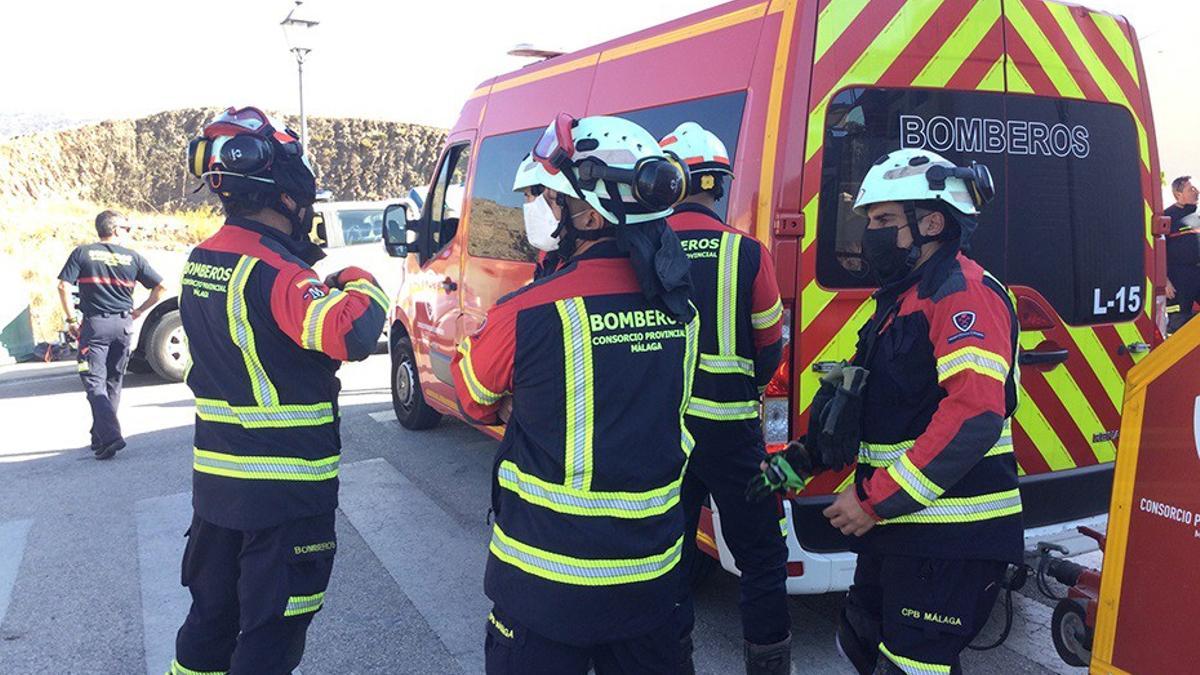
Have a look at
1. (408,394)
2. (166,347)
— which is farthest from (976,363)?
(166,347)

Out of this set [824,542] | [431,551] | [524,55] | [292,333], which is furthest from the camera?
[524,55]

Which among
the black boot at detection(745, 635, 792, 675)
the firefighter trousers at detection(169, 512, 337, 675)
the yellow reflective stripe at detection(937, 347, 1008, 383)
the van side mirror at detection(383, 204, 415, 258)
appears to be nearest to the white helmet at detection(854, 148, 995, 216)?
the yellow reflective stripe at detection(937, 347, 1008, 383)

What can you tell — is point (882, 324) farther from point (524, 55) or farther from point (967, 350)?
point (524, 55)

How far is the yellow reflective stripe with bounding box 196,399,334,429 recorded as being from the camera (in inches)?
98.1

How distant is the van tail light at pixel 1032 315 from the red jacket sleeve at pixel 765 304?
1089 mm

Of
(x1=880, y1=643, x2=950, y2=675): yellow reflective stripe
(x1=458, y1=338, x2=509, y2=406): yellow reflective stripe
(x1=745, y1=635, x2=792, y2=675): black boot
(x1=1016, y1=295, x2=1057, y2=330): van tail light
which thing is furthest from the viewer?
(x1=1016, y1=295, x2=1057, y2=330): van tail light

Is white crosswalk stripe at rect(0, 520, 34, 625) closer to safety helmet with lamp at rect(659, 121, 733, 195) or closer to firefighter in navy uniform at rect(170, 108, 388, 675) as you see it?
firefighter in navy uniform at rect(170, 108, 388, 675)

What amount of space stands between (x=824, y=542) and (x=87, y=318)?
18.9 feet

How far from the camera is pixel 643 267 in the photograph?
6.08 feet

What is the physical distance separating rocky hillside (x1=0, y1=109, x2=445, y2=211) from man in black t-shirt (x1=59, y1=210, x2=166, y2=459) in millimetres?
25584

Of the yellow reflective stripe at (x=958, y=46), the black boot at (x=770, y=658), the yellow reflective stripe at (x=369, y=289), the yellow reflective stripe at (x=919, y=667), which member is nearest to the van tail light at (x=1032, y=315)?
the yellow reflective stripe at (x=958, y=46)

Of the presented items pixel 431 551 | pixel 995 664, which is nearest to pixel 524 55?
pixel 431 551

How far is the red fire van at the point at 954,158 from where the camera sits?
310cm

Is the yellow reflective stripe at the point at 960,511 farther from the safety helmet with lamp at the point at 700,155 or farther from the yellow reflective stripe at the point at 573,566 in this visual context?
the safety helmet with lamp at the point at 700,155
